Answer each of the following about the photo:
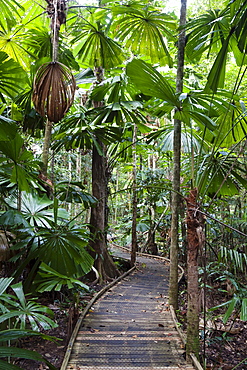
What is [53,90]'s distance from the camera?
2875mm

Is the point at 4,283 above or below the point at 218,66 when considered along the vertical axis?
below

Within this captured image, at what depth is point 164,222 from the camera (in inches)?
441

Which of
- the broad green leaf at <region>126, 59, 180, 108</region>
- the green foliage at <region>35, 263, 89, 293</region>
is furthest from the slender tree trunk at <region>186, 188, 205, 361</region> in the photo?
the green foliage at <region>35, 263, 89, 293</region>

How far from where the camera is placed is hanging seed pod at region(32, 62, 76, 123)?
9.45 feet

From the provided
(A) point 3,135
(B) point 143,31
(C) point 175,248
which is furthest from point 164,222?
(A) point 3,135

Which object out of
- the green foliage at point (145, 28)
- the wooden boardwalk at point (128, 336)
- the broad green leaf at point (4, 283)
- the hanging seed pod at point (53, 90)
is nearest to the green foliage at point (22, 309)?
the broad green leaf at point (4, 283)

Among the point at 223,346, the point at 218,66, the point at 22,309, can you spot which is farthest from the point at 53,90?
the point at 223,346

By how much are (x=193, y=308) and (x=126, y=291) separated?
3.24 metres

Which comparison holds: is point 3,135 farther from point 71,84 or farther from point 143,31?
point 143,31

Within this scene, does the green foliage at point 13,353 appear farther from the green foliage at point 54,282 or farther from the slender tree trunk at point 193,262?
the slender tree trunk at point 193,262

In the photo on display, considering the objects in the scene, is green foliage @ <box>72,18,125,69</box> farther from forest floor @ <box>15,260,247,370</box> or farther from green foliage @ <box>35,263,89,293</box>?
forest floor @ <box>15,260,247,370</box>

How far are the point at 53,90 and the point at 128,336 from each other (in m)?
3.18

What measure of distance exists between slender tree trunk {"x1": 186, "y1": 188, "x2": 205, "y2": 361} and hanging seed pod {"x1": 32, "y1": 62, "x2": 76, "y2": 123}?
1603mm

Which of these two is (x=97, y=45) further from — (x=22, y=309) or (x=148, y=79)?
(x=22, y=309)
